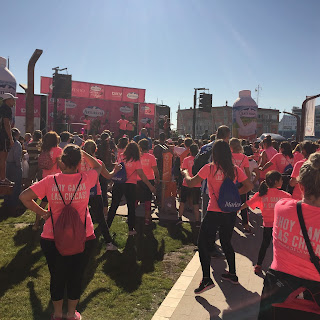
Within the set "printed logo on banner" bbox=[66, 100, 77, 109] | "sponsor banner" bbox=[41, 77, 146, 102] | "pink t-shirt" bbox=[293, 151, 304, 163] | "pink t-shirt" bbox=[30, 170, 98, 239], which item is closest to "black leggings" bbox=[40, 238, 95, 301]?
"pink t-shirt" bbox=[30, 170, 98, 239]

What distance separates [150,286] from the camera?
4336 millimetres

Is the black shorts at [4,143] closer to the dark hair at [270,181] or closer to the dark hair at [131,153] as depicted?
the dark hair at [131,153]

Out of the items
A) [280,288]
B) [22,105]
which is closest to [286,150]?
[280,288]

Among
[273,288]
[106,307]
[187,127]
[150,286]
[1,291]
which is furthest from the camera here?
[187,127]

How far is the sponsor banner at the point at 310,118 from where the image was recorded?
16.6 m

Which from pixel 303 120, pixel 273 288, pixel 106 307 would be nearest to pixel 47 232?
pixel 106 307

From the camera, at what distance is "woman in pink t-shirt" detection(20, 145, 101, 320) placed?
299cm

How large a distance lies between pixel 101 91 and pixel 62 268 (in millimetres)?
32089

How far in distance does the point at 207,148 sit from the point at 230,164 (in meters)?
1.74

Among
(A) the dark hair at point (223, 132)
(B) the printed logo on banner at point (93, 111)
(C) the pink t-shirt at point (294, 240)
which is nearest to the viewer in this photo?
(C) the pink t-shirt at point (294, 240)

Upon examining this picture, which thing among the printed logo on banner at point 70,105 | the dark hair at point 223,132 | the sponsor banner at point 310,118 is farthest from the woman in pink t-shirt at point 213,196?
the printed logo on banner at point 70,105

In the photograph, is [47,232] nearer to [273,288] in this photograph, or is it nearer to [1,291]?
[1,291]

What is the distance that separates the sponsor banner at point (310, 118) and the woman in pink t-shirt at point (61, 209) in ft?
51.4

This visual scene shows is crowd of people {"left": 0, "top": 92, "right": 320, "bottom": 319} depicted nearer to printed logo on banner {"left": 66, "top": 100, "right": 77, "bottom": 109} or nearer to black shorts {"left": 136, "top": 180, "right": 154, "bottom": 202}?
black shorts {"left": 136, "top": 180, "right": 154, "bottom": 202}
